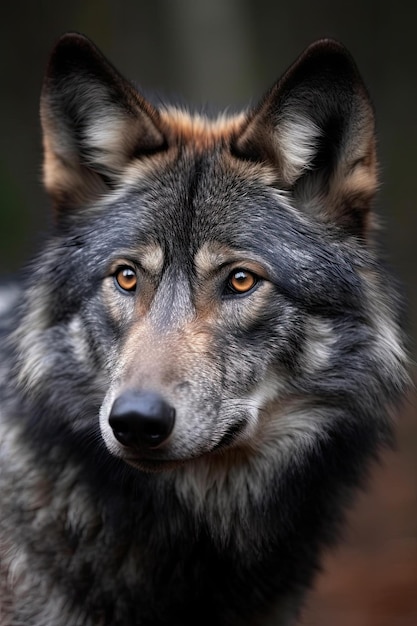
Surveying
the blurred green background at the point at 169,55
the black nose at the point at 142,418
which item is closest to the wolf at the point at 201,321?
the black nose at the point at 142,418

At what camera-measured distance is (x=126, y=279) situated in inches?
143

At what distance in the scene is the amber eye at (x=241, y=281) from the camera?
354 cm

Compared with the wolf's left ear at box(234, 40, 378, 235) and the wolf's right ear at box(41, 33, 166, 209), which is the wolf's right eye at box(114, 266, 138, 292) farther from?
the wolf's left ear at box(234, 40, 378, 235)

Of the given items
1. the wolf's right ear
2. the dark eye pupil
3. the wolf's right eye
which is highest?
the wolf's right ear

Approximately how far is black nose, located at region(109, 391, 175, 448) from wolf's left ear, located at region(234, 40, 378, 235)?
3.89ft

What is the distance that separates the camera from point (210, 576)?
12.5ft

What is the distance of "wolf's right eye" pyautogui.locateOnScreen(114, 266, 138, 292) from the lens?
362 centimetres

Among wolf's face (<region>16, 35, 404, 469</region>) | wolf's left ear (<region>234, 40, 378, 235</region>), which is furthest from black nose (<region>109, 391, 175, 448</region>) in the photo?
wolf's left ear (<region>234, 40, 378, 235</region>)

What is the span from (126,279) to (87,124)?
2.44 feet

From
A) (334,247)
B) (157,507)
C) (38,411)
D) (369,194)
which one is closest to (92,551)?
(157,507)

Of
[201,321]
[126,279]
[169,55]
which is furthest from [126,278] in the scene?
[169,55]

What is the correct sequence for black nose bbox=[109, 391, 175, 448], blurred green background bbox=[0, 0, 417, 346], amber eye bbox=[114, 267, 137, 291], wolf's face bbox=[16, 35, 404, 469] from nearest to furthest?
black nose bbox=[109, 391, 175, 448]
wolf's face bbox=[16, 35, 404, 469]
amber eye bbox=[114, 267, 137, 291]
blurred green background bbox=[0, 0, 417, 346]

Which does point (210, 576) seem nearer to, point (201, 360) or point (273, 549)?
point (273, 549)

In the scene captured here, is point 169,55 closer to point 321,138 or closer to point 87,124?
point 87,124
